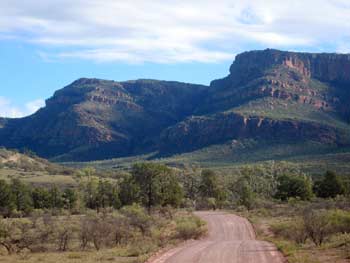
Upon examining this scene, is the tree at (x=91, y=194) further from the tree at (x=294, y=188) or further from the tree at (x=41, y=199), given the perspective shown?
the tree at (x=294, y=188)

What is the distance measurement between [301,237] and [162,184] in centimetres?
5295

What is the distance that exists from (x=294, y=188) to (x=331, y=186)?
6.20 meters

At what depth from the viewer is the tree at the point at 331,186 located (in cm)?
9631

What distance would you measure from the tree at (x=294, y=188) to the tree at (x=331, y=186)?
2541 mm

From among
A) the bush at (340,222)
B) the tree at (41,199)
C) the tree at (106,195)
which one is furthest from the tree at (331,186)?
the bush at (340,222)

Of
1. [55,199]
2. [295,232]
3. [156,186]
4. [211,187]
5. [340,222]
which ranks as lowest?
[55,199]

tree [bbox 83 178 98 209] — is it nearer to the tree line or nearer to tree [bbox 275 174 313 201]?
the tree line

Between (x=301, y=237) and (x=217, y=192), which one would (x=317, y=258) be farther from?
(x=217, y=192)

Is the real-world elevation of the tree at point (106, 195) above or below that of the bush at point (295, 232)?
below

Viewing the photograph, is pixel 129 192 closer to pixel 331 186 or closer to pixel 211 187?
pixel 211 187

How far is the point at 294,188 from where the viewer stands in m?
97.6

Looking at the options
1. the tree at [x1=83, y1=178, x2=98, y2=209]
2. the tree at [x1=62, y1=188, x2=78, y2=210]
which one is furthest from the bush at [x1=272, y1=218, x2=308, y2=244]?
the tree at [x1=62, y1=188, x2=78, y2=210]

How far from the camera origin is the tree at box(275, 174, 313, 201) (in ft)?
314

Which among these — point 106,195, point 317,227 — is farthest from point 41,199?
point 317,227
